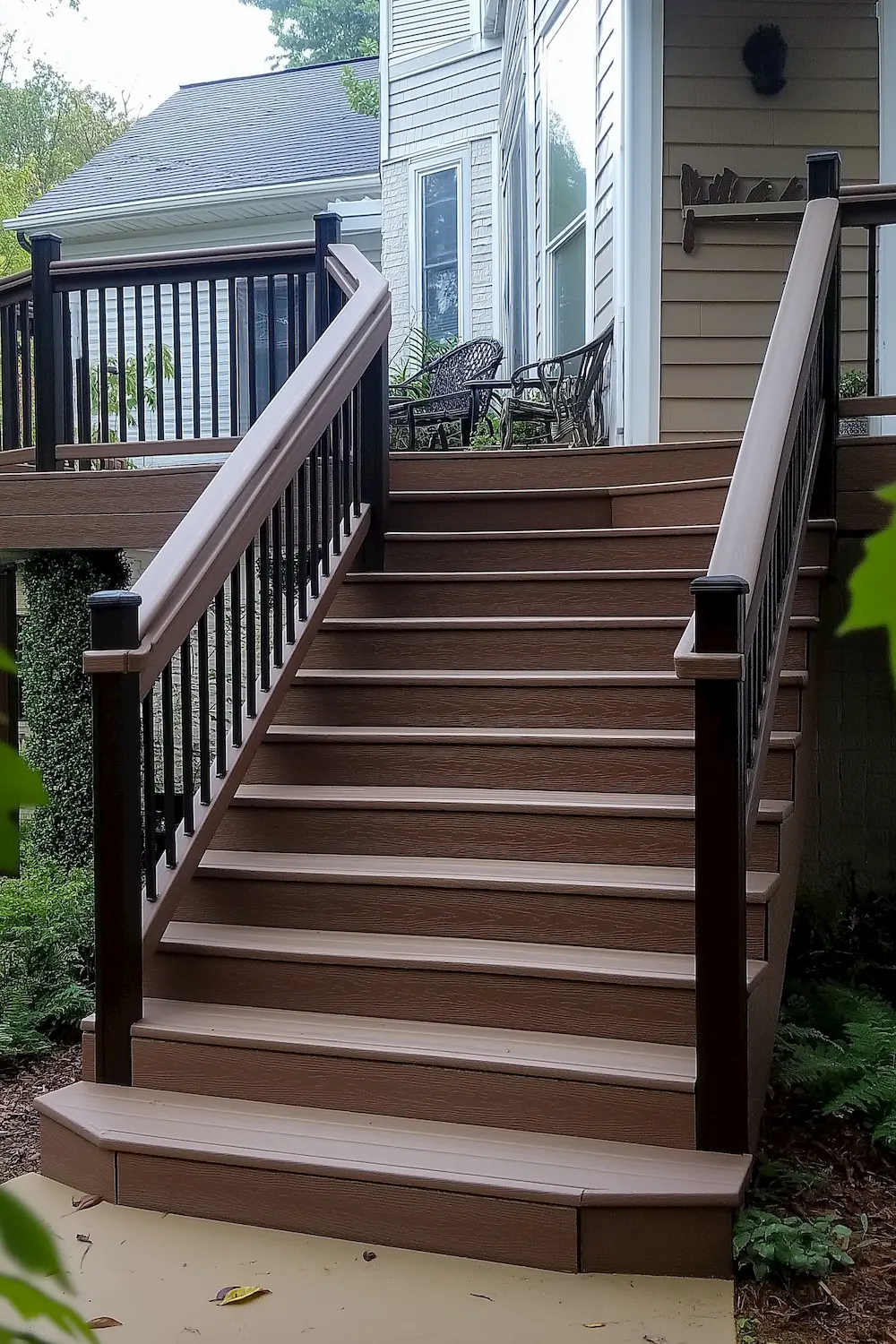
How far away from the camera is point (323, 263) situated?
537 centimetres

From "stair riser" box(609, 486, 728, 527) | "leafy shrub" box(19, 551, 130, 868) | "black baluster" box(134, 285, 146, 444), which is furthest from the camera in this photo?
"leafy shrub" box(19, 551, 130, 868)

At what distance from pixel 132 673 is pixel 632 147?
3834mm

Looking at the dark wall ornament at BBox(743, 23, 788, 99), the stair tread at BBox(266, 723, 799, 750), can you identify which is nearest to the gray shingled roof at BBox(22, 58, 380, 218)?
the dark wall ornament at BBox(743, 23, 788, 99)

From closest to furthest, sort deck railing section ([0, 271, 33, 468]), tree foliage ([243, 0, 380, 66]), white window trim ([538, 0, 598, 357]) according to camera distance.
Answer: deck railing section ([0, 271, 33, 468]) < white window trim ([538, 0, 598, 357]) < tree foliage ([243, 0, 380, 66])

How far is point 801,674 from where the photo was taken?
3.94 m

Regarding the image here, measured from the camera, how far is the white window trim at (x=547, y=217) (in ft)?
21.9

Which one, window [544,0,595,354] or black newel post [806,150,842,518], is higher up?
window [544,0,595,354]

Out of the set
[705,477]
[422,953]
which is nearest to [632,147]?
[705,477]

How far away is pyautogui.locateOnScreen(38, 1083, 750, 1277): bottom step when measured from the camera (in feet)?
8.64

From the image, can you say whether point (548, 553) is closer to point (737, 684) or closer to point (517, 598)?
point (517, 598)

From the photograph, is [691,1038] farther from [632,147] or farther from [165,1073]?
[632,147]

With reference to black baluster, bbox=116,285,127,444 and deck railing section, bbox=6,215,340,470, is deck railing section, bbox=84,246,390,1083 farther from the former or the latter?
black baluster, bbox=116,285,127,444

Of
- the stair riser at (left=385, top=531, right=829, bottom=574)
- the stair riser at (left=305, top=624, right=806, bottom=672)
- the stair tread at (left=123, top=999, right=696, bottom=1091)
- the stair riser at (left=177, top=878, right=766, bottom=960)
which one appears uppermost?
the stair riser at (left=385, top=531, right=829, bottom=574)

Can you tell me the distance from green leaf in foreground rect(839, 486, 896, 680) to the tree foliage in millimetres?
29141
